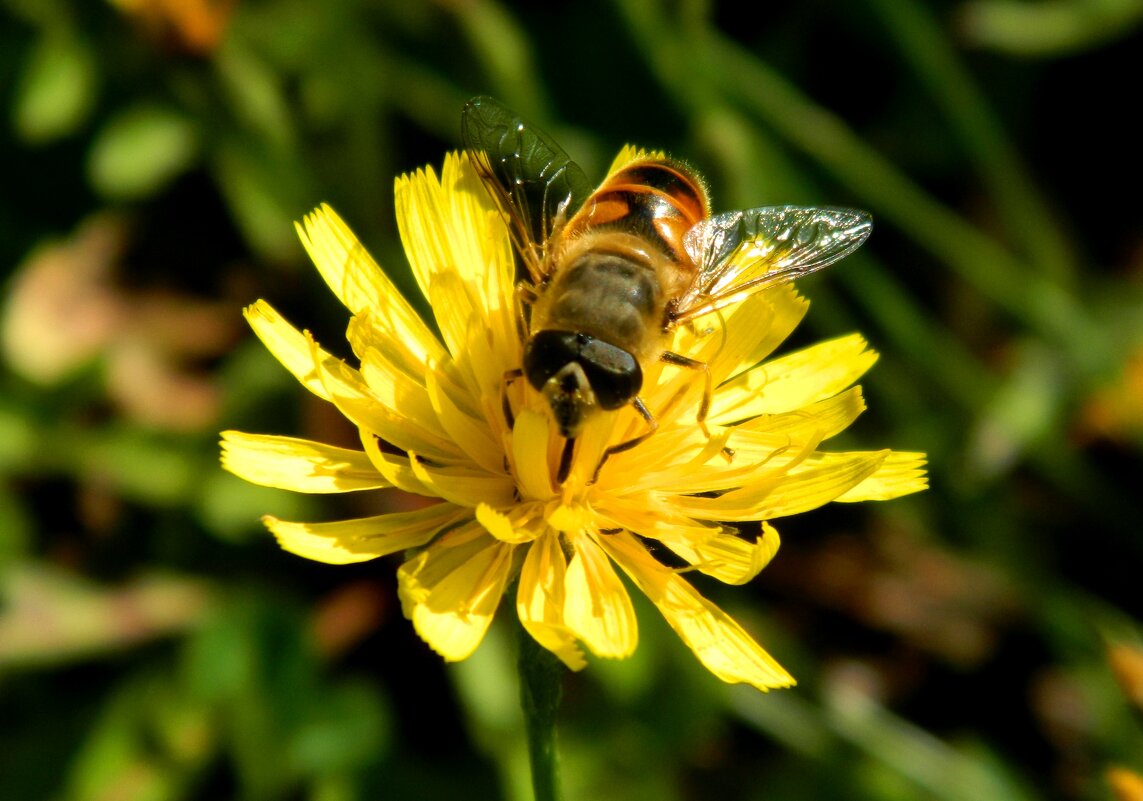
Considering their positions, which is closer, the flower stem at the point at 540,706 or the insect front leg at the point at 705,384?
the flower stem at the point at 540,706

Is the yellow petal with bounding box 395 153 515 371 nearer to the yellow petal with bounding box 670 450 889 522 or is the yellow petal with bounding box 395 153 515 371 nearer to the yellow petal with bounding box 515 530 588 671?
the yellow petal with bounding box 515 530 588 671

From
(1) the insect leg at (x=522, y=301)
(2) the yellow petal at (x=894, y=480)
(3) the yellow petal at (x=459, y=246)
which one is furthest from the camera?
(3) the yellow petal at (x=459, y=246)

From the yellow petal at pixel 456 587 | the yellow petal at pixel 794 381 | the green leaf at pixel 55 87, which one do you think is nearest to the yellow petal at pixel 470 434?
the yellow petal at pixel 456 587

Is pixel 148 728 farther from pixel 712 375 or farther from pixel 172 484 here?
pixel 712 375

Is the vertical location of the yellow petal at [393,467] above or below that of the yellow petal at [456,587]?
above

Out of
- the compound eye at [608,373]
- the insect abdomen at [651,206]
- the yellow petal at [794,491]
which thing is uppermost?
the insect abdomen at [651,206]

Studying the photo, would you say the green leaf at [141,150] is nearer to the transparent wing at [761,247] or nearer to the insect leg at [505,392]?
the insect leg at [505,392]

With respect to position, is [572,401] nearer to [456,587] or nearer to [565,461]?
[565,461]

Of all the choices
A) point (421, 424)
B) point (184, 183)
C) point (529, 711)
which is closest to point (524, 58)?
point (184, 183)

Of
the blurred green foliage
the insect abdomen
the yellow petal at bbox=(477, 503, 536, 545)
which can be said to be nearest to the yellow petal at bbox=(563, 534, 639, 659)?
the yellow petal at bbox=(477, 503, 536, 545)
